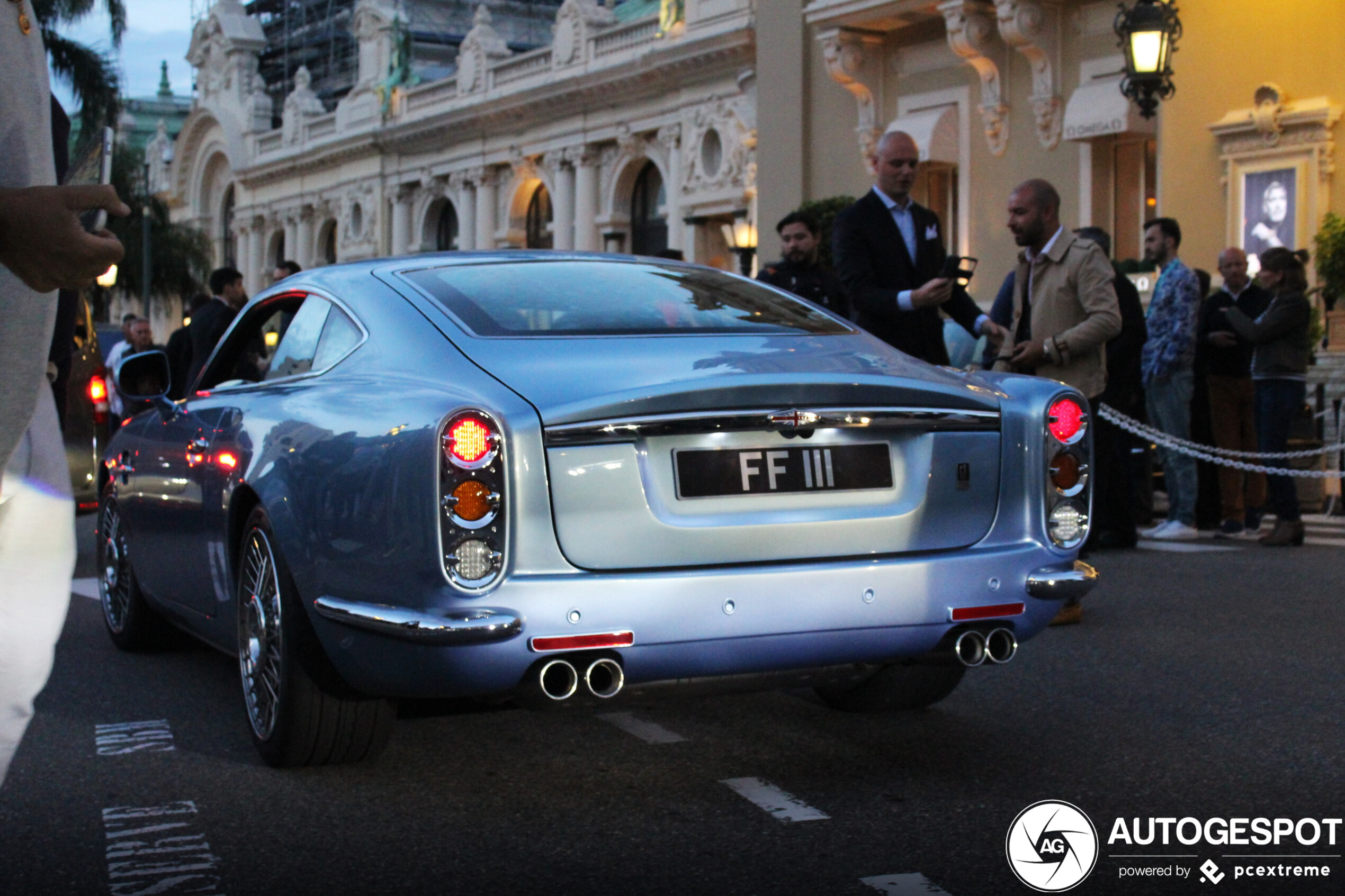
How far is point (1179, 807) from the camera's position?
3.94 m

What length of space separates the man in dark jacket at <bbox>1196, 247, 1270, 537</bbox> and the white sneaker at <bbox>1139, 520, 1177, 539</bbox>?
0.38 meters

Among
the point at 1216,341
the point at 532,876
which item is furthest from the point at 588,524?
the point at 1216,341

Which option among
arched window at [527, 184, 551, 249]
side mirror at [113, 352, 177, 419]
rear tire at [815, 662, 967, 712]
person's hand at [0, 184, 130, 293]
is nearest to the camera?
person's hand at [0, 184, 130, 293]

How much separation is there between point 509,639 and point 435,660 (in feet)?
0.64

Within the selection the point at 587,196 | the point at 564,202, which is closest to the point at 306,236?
the point at 564,202

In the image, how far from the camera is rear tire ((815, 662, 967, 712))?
5.05m

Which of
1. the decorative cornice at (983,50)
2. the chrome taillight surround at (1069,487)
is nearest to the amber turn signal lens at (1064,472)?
the chrome taillight surround at (1069,487)

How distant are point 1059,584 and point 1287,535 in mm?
6976

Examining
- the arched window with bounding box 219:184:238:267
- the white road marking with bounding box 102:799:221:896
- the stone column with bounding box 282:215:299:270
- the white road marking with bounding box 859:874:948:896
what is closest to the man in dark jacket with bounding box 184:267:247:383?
the white road marking with bounding box 102:799:221:896

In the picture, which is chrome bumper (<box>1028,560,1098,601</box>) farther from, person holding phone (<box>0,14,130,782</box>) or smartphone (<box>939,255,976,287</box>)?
smartphone (<box>939,255,976,287</box>)

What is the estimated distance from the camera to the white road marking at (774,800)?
3900 millimetres

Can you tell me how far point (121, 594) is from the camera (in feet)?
21.5

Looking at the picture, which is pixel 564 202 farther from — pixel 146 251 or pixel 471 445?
pixel 471 445

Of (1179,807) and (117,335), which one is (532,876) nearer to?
(1179,807)
